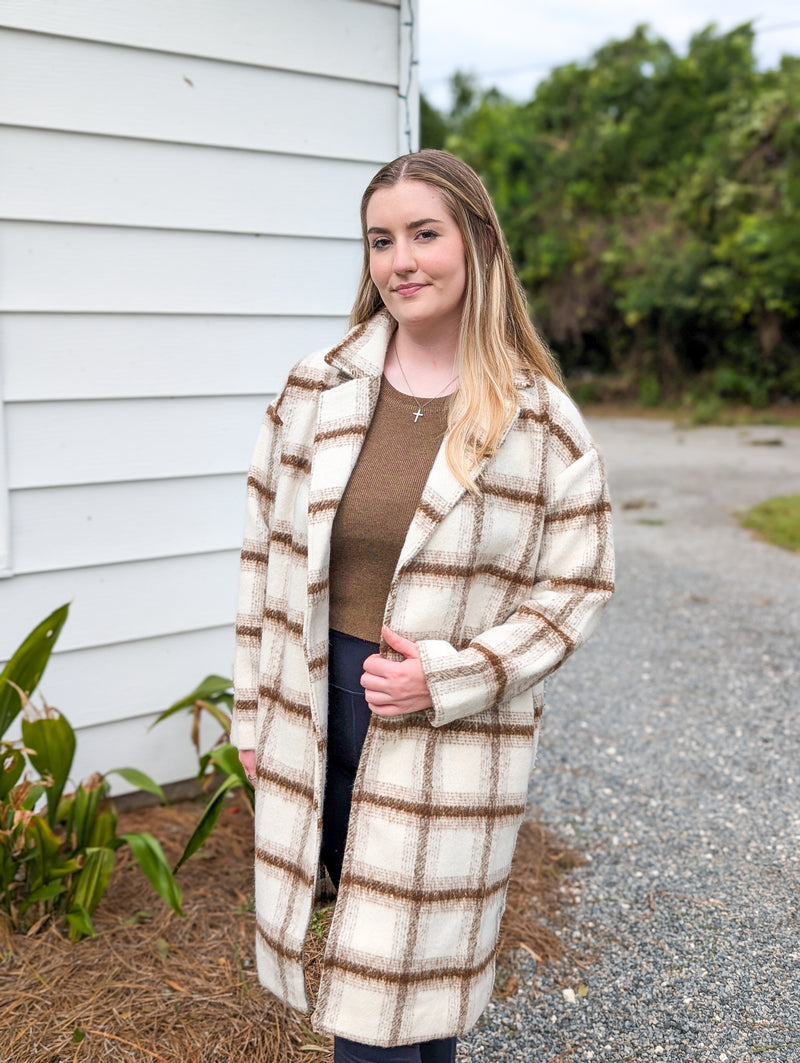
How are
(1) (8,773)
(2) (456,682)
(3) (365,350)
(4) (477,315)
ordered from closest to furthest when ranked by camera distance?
(2) (456,682) < (4) (477,315) < (3) (365,350) < (1) (8,773)

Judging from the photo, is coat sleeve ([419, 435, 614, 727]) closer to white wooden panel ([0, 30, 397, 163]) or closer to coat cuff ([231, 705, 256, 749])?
coat cuff ([231, 705, 256, 749])

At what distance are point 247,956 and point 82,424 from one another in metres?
1.54

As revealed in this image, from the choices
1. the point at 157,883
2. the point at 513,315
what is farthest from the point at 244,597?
the point at 157,883

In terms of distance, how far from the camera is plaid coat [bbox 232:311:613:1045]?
1.58 meters

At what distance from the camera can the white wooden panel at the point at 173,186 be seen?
2.65m

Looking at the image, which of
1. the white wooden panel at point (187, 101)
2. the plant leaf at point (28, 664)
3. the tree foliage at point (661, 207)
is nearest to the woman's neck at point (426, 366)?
the plant leaf at point (28, 664)

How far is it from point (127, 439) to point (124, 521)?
0.82ft

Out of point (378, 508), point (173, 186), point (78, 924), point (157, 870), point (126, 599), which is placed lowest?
point (78, 924)

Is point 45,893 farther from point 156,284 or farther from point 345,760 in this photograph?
point 156,284

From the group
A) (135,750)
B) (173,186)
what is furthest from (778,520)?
(173,186)

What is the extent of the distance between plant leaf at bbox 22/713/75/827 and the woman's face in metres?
1.40

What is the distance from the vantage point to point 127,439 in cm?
292

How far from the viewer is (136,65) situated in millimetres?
2746

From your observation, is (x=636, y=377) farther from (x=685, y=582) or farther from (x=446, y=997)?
(x=446, y=997)
